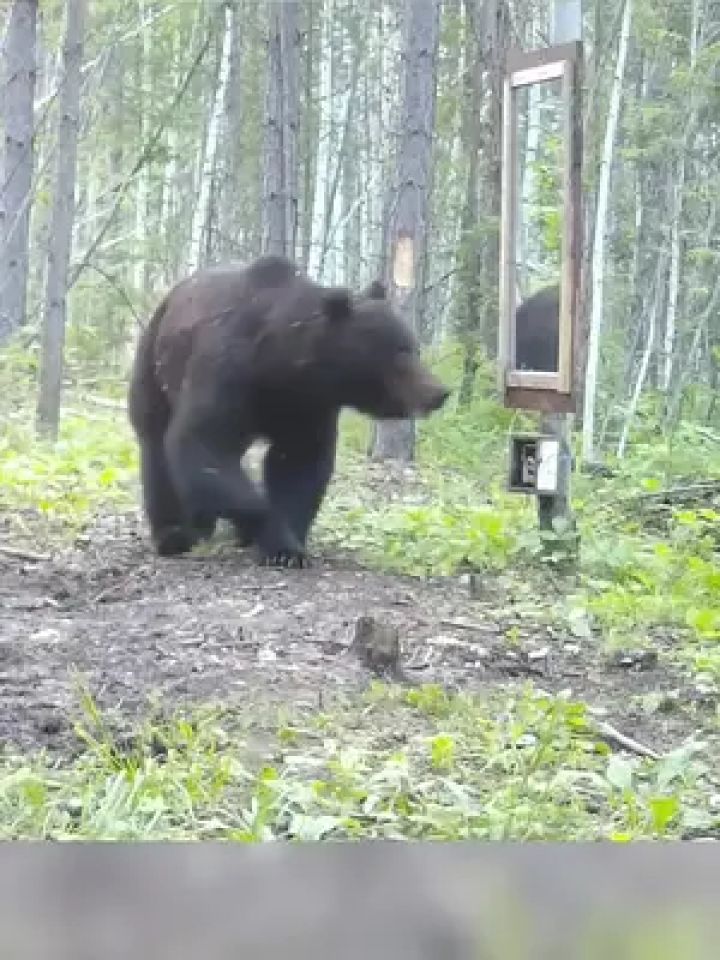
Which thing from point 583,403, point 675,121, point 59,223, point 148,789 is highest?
point 675,121

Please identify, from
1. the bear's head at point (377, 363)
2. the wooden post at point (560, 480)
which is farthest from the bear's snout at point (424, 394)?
the wooden post at point (560, 480)

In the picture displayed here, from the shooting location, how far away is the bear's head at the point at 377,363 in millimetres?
4289

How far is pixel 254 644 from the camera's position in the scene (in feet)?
10.7

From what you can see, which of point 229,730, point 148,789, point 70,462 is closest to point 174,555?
point 70,462

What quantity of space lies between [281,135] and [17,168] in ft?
4.67

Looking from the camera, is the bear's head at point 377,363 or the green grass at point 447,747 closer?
the green grass at point 447,747

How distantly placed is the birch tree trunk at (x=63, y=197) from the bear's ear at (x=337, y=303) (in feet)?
2.01

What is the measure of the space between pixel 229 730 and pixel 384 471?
1892 millimetres

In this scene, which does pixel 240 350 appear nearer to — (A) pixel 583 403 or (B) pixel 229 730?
(A) pixel 583 403

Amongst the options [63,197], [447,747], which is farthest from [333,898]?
[63,197]

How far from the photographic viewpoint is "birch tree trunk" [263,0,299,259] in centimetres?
385

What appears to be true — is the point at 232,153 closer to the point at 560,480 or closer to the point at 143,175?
the point at 143,175

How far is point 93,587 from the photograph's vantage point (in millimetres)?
3775

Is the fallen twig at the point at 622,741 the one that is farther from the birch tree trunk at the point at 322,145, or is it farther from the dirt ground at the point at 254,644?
the birch tree trunk at the point at 322,145
